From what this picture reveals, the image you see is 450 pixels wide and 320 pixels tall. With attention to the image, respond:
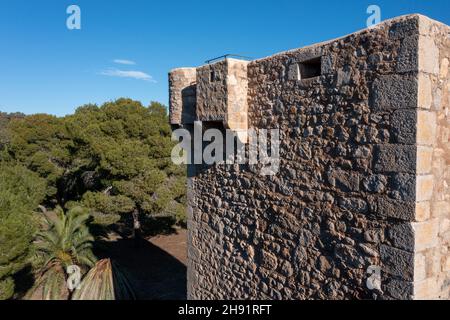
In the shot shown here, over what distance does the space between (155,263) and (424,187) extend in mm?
12921

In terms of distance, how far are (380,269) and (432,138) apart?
1172mm

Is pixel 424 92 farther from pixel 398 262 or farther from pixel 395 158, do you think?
pixel 398 262

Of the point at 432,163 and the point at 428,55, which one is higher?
the point at 428,55

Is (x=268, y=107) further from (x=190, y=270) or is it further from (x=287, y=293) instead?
(x=190, y=270)

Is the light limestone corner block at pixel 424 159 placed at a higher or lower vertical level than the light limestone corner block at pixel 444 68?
lower

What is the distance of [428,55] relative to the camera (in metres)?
2.71

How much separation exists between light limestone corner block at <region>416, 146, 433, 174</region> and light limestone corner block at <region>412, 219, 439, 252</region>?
427mm

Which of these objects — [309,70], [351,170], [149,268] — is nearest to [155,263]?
[149,268]

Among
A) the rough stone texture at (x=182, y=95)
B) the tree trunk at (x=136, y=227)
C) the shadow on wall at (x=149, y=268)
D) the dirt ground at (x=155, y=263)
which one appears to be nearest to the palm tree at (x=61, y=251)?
the shadow on wall at (x=149, y=268)

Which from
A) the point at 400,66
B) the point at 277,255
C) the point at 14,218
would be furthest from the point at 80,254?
the point at 400,66

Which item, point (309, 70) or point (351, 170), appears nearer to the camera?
point (351, 170)

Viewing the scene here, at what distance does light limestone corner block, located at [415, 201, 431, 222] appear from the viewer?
272cm

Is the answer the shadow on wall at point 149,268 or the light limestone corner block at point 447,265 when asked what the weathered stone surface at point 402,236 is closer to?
the light limestone corner block at point 447,265

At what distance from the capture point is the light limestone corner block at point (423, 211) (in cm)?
272
